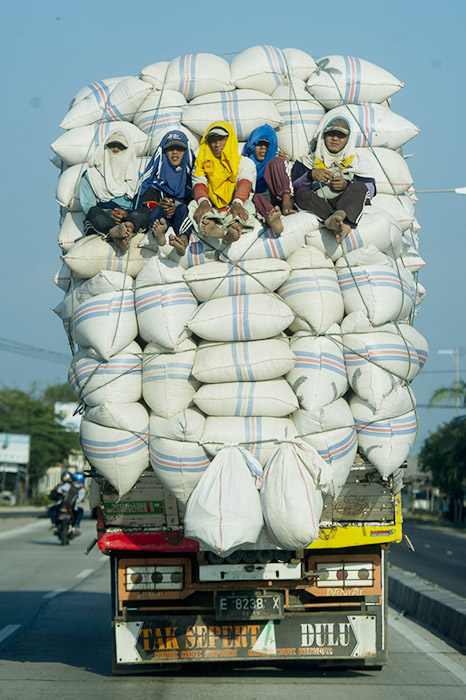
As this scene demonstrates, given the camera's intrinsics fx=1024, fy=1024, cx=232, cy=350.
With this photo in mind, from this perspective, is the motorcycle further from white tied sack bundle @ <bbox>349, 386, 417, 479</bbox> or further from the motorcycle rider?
white tied sack bundle @ <bbox>349, 386, 417, 479</bbox>

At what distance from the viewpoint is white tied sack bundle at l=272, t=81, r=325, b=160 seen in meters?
7.98

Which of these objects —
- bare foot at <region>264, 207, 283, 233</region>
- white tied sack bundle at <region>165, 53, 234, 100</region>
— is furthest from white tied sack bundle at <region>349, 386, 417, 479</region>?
white tied sack bundle at <region>165, 53, 234, 100</region>

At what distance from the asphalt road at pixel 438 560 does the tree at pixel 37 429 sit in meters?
46.1

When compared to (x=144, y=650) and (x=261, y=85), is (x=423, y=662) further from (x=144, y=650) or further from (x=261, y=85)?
(x=261, y=85)

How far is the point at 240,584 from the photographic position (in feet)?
24.8

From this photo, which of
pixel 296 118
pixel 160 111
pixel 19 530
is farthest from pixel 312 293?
pixel 19 530

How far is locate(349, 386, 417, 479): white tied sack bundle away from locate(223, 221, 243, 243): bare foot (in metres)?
1.36

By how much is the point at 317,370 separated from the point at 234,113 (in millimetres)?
2378

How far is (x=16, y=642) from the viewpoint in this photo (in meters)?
9.78

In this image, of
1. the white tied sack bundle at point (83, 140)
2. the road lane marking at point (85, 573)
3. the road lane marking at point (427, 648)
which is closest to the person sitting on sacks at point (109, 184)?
the white tied sack bundle at point (83, 140)

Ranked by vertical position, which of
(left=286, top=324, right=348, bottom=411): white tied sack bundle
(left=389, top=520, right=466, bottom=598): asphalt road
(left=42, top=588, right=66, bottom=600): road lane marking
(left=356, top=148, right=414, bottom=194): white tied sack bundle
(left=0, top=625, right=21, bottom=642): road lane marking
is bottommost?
(left=389, top=520, right=466, bottom=598): asphalt road

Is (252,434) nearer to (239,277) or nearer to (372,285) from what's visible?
(239,277)

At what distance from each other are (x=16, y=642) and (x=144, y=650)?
271 cm

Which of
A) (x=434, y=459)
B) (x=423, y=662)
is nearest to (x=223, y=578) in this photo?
(x=423, y=662)
